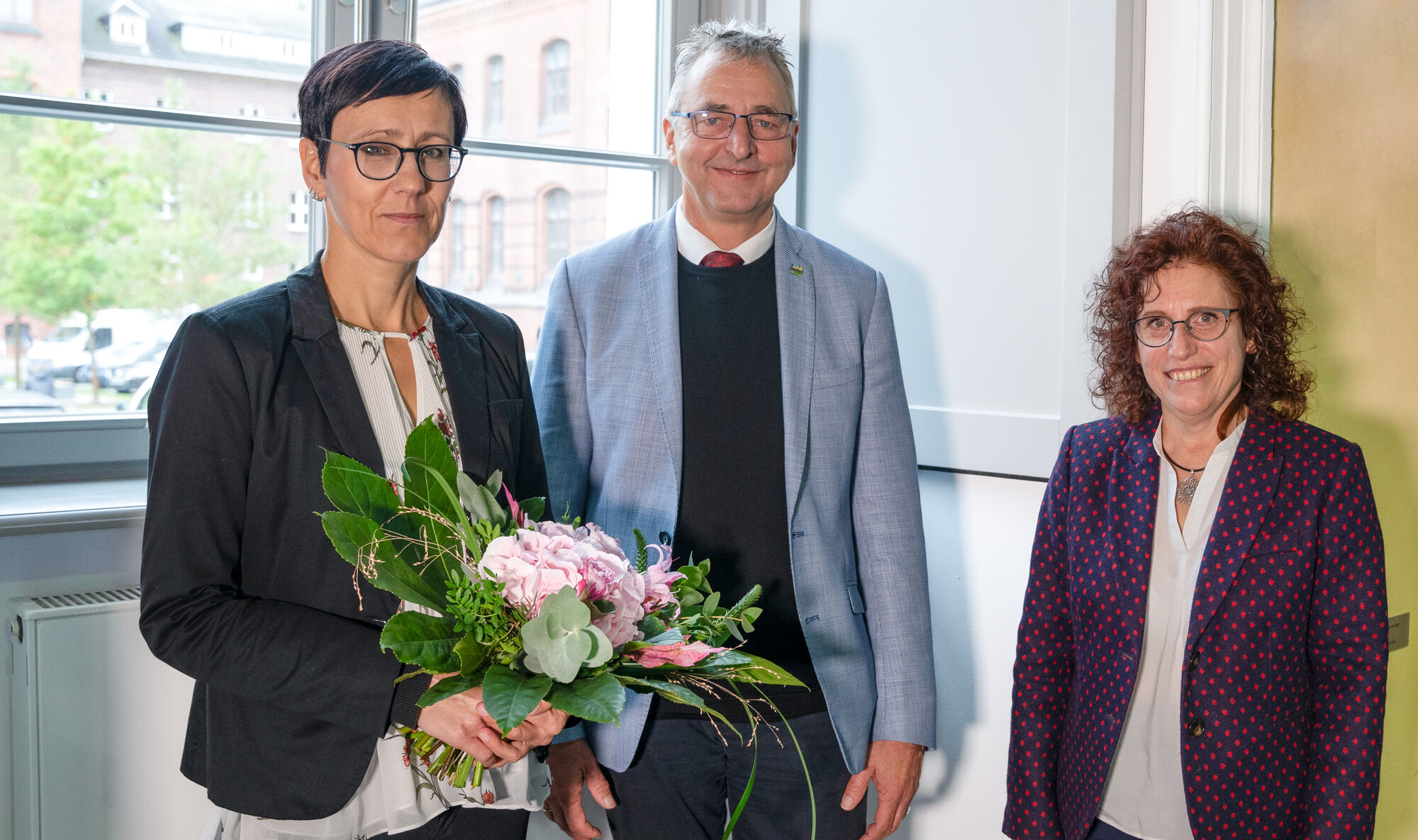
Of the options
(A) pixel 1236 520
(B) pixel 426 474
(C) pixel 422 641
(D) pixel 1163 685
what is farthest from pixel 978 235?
(C) pixel 422 641

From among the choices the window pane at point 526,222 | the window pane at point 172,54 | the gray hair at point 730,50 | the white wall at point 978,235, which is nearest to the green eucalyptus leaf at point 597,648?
the gray hair at point 730,50

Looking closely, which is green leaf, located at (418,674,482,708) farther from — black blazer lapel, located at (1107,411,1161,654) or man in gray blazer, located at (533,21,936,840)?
black blazer lapel, located at (1107,411,1161,654)

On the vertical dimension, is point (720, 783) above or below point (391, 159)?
below

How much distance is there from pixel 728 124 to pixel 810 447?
593mm

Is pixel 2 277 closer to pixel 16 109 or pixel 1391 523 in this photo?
pixel 16 109

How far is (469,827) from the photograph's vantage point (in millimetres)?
1402

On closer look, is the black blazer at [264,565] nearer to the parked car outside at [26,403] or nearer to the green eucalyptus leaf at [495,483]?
the green eucalyptus leaf at [495,483]

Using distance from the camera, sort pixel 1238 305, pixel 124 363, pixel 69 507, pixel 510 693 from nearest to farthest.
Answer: pixel 510 693
pixel 1238 305
pixel 69 507
pixel 124 363

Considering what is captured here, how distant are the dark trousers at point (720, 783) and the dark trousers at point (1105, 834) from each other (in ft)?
1.41

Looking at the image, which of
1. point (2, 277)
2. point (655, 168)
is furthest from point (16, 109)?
point (655, 168)

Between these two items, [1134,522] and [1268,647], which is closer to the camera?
[1268,647]

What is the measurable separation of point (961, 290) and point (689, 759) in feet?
3.99

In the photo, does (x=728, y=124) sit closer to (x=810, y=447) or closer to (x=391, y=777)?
(x=810, y=447)

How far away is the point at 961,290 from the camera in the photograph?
94.5 inches
